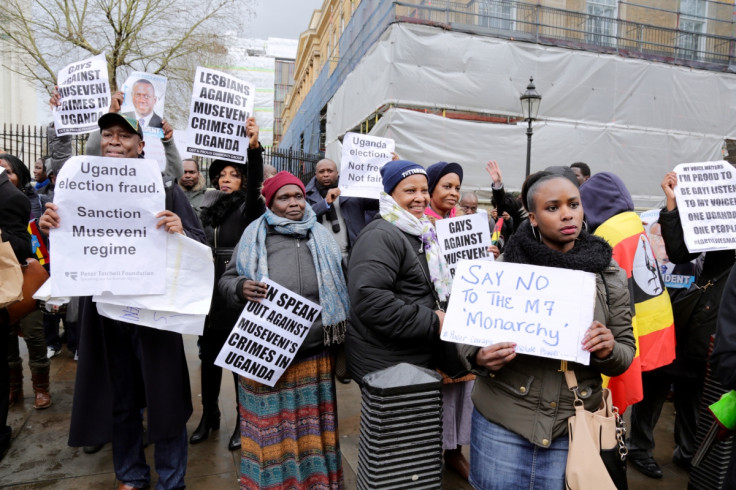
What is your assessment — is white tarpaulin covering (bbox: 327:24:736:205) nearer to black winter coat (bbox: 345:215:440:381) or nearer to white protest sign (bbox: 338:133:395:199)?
white protest sign (bbox: 338:133:395:199)

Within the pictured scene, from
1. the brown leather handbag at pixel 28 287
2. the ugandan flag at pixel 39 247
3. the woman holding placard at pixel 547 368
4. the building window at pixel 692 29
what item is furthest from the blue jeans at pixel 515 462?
the building window at pixel 692 29

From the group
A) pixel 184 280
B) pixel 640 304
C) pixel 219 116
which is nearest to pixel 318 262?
pixel 184 280

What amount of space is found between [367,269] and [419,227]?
1.51 feet

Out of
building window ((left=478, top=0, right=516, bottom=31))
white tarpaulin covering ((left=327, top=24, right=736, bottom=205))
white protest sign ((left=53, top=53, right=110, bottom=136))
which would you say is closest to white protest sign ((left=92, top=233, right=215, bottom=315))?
white protest sign ((left=53, top=53, right=110, bottom=136))

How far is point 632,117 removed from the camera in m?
13.4

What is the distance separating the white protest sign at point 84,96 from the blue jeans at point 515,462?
4.49 m

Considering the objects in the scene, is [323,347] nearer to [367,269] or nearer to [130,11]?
[367,269]

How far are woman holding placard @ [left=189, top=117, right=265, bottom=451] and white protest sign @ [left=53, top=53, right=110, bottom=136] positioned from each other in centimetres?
161

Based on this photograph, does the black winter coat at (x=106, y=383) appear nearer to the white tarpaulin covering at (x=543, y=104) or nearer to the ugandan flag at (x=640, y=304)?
the ugandan flag at (x=640, y=304)

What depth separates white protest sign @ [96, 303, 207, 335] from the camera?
280 cm

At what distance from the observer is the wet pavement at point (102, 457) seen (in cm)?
336

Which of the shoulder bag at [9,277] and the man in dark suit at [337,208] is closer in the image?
the shoulder bag at [9,277]

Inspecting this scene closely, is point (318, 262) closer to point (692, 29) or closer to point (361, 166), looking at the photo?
point (361, 166)

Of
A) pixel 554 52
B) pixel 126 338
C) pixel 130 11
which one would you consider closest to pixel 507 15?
pixel 554 52
